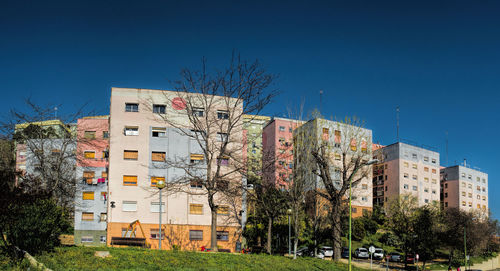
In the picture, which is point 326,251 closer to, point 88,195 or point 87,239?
point 87,239

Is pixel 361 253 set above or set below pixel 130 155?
below

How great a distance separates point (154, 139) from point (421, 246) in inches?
1193

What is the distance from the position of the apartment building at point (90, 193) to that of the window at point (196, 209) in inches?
387

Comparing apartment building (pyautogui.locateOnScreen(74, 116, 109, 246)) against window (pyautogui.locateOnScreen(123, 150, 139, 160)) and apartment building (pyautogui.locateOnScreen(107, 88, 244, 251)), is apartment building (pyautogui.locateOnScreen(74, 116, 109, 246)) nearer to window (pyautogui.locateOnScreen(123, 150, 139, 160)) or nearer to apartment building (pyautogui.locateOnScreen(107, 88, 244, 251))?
window (pyautogui.locateOnScreen(123, 150, 139, 160))

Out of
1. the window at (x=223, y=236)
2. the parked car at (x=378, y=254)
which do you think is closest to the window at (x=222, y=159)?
the window at (x=223, y=236)

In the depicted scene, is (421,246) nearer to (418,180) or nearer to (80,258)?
(418,180)

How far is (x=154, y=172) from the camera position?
38.8 m

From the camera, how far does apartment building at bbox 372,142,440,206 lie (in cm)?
7004

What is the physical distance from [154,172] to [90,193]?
32.9 ft

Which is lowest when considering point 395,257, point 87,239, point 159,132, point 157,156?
point 395,257

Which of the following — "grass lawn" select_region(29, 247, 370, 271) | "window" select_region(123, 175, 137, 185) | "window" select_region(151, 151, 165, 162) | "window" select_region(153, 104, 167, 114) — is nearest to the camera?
"grass lawn" select_region(29, 247, 370, 271)

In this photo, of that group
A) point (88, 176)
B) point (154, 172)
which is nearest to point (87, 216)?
point (88, 176)

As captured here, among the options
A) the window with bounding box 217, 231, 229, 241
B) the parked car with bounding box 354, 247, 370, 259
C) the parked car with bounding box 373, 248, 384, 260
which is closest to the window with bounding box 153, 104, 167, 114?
the window with bounding box 217, 231, 229, 241

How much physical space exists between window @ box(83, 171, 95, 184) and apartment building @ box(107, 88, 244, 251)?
25.2 ft
